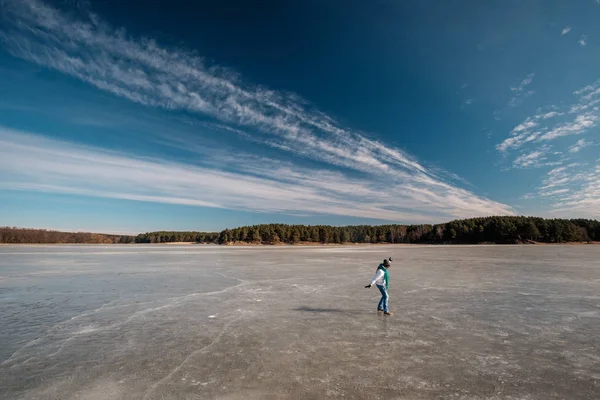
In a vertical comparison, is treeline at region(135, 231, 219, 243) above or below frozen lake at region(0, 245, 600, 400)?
above

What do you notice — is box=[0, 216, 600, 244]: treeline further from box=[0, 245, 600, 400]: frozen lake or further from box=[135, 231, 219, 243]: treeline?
box=[0, 245, 600, 400]: frozen lake

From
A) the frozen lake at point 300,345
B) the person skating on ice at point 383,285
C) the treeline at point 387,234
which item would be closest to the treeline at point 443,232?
the treeline at point 387,234

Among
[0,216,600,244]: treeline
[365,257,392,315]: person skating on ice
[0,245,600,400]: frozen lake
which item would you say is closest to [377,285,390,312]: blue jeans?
[365,257,392,315]: person skating on ice

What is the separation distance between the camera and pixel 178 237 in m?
180

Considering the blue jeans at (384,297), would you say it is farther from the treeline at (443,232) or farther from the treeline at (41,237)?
the treeline at (41,237)

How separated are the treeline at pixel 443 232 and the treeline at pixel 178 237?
965 inches

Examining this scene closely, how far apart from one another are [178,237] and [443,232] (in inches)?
5322

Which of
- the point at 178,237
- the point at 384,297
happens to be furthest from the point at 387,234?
the point at 384,297

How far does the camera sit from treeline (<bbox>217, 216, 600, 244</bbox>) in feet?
318

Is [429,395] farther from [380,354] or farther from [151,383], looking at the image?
[151,383]

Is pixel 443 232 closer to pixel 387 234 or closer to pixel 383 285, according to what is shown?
pixel 387 234

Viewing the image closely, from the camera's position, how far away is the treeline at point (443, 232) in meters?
97.1

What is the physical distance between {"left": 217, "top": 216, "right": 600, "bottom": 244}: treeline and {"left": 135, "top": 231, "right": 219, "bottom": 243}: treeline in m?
24.5

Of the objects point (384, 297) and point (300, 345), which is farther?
point (384, 297)
